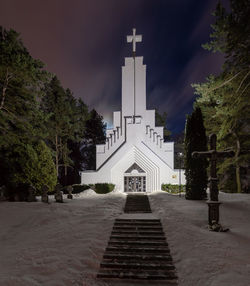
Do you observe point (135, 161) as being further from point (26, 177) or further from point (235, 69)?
point (235, 69)

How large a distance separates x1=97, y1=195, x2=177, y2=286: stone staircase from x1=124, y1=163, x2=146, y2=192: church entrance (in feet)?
45.4

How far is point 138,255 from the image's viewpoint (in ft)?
18.8

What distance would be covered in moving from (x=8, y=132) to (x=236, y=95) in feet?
44.8

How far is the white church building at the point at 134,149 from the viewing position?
2075cm

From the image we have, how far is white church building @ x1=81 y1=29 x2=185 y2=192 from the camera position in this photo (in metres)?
20.8

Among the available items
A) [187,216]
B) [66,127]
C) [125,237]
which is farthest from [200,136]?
[66,127]

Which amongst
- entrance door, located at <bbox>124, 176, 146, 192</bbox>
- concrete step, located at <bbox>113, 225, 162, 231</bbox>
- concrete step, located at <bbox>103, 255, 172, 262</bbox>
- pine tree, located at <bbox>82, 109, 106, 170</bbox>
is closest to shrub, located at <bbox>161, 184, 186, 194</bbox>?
entrance door, located at <bbox>124, 176, 146, 192</bbox>

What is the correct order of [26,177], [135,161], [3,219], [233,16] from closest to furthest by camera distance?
[3,219]
[233,16]
[26,177]
[135,161]

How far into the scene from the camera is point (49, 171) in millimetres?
14648

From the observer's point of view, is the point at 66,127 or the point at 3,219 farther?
the point at 66,127

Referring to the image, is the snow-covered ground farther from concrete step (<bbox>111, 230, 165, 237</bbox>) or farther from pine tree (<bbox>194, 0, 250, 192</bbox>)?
pine tree (<bbox>194, 0, 250, 192</bbox>)

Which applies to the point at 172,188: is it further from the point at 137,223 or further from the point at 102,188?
the point at 137,223

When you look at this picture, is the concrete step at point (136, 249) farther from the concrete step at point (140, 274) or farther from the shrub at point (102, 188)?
the shrub at point (102, 188)

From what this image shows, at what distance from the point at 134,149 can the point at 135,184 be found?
4180 millimetres
